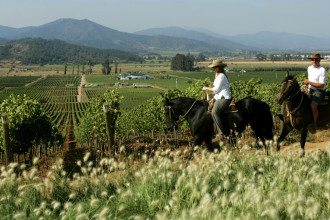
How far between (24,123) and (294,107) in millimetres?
22854

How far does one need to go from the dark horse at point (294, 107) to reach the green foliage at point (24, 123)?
2161 cm

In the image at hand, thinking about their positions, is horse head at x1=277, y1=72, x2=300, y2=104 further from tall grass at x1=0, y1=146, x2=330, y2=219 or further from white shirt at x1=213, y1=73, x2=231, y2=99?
tall grass at x1=0, y1=146, x2=330, y2=219

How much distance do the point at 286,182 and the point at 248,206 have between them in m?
2.45

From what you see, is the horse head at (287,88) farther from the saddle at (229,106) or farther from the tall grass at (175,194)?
the tall grass at (175,194)

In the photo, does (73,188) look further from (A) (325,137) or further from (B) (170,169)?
(A) (325,137)

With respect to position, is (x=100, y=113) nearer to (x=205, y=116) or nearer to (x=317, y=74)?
(x=205, y=116)

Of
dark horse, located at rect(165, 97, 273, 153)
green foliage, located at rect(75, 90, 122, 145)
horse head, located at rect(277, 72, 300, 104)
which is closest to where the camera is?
horse head, located at rect(277, 72, 300, 104)

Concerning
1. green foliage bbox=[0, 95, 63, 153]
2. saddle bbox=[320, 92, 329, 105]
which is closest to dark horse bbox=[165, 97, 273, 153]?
saddle bbox=[320, 92, 329, 105]

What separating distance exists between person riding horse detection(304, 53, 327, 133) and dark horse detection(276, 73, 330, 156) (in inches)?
9.4

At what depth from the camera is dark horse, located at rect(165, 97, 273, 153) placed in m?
14.7

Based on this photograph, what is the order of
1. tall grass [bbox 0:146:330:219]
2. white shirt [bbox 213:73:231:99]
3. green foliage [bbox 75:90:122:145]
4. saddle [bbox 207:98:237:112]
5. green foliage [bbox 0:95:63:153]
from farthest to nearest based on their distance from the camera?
green foliage [bbox 75:90:122:145] < green foliage [bbox 0:95:63:153] < saddle [bbox 207:98:237:112] < white shirt [bbox 213:73:231:99] < tall grass [bbox 0:146:330:219]

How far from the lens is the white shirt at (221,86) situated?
44.2 feet

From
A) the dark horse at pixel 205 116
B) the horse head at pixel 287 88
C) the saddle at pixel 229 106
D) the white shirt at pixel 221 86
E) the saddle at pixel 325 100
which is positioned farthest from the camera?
the saddle at pixel 325 100

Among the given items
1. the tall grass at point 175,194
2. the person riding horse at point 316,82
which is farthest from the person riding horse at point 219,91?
the tall grass at point 175,194
